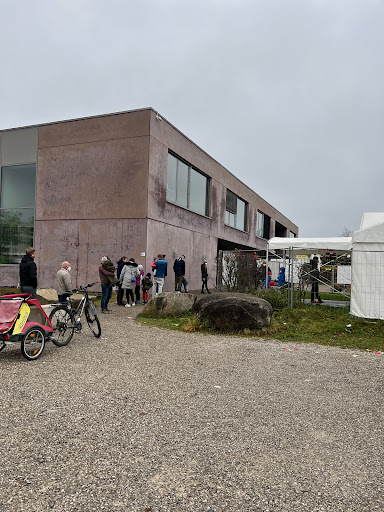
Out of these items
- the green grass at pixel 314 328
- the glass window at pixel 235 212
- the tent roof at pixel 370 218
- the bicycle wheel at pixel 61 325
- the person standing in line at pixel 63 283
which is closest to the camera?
the bicycle wheel at pixel 61 325

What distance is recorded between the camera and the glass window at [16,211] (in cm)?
1883

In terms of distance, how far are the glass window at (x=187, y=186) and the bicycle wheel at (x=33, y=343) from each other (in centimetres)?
1283

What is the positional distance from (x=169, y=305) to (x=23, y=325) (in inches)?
211

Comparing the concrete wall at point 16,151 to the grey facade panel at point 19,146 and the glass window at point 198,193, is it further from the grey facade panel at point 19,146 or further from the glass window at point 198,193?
the glass window at point 198,193

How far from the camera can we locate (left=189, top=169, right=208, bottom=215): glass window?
21.3 m

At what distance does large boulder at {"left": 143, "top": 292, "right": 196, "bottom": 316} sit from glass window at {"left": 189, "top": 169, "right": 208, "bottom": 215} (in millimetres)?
10450

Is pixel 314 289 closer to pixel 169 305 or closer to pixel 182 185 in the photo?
pixel 169 305

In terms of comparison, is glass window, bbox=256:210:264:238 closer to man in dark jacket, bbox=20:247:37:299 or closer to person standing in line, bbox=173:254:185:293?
person standing in line, bbox=173:254:185:293

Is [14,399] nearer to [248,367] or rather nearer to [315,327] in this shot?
[248,367]

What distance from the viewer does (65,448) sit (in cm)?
325

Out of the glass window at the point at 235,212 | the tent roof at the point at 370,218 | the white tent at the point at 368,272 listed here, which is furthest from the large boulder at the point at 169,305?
the glass window at the point at 235,212

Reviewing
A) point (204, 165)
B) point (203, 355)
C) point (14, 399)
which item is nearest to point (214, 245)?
point (204, 165)

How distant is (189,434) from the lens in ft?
11.7

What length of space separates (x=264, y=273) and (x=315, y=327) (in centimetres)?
641
